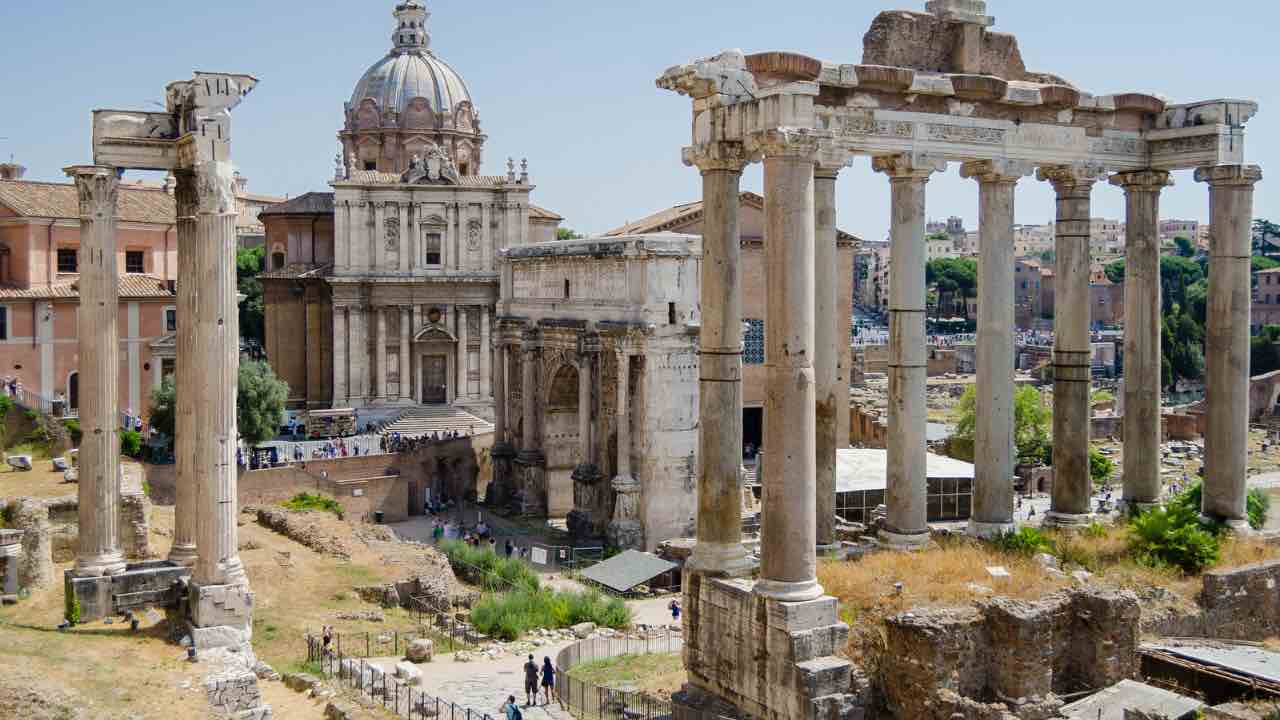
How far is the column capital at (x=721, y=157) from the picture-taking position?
16406mm

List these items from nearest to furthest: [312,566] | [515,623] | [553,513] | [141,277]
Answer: [515,623], [312,566], [553,513], [141,277]

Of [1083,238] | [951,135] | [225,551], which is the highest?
[951,135]

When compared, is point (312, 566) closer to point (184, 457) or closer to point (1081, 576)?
point (184, 457)

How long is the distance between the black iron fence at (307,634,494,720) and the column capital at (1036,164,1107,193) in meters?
11.4

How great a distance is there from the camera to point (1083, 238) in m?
20.8

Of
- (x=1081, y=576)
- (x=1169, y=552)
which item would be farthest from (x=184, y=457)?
(x=1169, y=552)

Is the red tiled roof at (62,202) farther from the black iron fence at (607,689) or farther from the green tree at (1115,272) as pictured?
the green tree at (1115,272)

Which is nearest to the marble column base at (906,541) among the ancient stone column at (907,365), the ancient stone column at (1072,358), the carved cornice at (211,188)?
the ancient stone column at (907,365)

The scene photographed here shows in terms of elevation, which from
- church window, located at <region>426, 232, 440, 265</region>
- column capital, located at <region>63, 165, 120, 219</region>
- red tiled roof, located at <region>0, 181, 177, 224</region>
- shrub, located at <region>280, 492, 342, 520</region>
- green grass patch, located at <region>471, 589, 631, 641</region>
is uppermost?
red tiled roof, located at <region>0, 181, 177, 224</region>

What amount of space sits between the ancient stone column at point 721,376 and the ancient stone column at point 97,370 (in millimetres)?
9281

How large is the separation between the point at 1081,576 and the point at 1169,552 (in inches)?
71.2

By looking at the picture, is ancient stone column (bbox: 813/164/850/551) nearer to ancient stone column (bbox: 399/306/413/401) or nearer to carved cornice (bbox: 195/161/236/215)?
carved cornice (bbox: 195/161/236/215)

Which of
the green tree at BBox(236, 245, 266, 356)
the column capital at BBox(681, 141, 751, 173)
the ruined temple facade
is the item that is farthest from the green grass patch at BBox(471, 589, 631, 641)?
the green tree at BBox(236, 245, 266, 356)

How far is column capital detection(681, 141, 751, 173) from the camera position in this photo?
53.8ft
